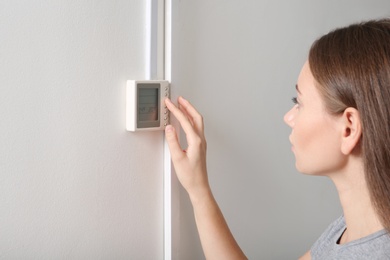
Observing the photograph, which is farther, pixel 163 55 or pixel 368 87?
pixel 163 55

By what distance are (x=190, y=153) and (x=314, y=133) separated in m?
0.28

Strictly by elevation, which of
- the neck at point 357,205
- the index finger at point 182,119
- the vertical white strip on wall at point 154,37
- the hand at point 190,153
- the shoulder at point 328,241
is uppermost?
the vertical white strip on wall at point 154,37

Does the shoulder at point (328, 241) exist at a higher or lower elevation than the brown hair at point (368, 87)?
lower

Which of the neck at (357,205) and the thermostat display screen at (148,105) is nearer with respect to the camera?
the neck at (357,205)

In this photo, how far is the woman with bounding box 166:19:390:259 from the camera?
93cm

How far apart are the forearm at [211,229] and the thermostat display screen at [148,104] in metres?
0.20

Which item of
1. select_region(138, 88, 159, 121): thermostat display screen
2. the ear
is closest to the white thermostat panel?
select_region(138, 88, 159, 121): thermostat display screen

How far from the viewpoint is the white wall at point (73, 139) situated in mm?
987

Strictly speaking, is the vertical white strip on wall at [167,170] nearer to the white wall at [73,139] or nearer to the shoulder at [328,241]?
the white wall at [73,139]

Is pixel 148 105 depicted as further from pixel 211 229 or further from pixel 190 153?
pixel 211 229

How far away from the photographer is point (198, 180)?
3.89 feet

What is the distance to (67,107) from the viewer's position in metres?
1.05

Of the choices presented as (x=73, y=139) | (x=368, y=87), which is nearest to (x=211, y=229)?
(x=73, y=139)

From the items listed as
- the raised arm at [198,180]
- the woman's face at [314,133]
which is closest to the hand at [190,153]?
the raised arm at [198,180]
